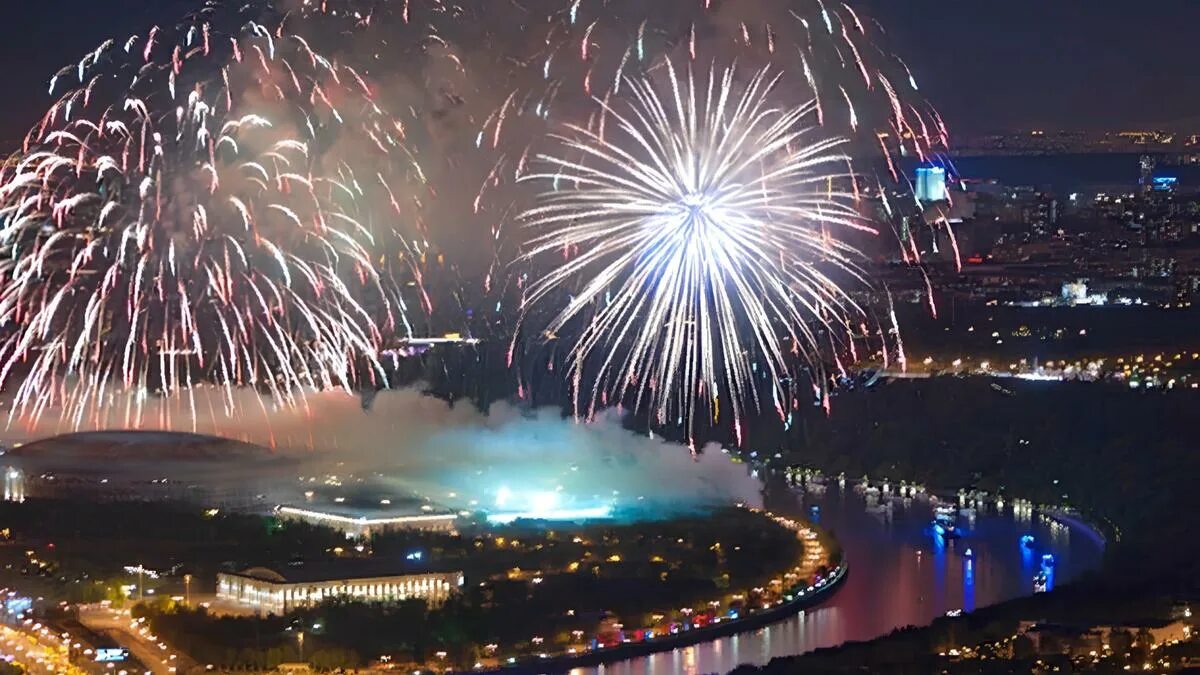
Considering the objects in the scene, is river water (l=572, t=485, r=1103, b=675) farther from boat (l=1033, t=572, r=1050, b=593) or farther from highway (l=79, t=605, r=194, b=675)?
highway (l=79, t=605, r=194, b=675)

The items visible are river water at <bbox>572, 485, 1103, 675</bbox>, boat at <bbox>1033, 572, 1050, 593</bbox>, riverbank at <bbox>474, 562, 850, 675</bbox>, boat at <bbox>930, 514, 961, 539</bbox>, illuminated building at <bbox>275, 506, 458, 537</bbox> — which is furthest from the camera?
boat at <bbox>930, 514, 961, 539</bbox>

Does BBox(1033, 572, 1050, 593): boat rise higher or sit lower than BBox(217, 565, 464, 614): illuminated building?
lower

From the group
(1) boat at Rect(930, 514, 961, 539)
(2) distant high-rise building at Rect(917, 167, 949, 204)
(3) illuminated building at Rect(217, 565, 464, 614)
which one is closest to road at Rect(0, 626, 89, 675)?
(3) illuminated building at Rect(217, 565, 464, 614)

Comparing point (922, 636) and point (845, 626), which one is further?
point (845, 626)

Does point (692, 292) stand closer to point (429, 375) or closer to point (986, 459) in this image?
point (429, 375)

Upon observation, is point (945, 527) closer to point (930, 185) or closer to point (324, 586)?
point (930, 185)

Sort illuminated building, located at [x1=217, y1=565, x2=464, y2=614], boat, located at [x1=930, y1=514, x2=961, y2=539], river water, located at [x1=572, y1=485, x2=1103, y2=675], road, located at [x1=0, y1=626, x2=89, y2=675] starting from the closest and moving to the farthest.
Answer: road, located at [x1=0, y1=626, x2=89, y2=675] → illuminated building, located at [x1=217, y1=565, x2=464, y2=614] → river water, located at [x1=572, y1=485, x2=1103, y2=675] → boat, located at [x1=930, y1=514, x2=961, y2=539]

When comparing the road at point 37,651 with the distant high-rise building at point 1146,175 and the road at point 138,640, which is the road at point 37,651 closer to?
the road at point 138,640

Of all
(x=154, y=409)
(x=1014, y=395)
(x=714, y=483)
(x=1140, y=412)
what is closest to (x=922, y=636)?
(x=714, y=483)
